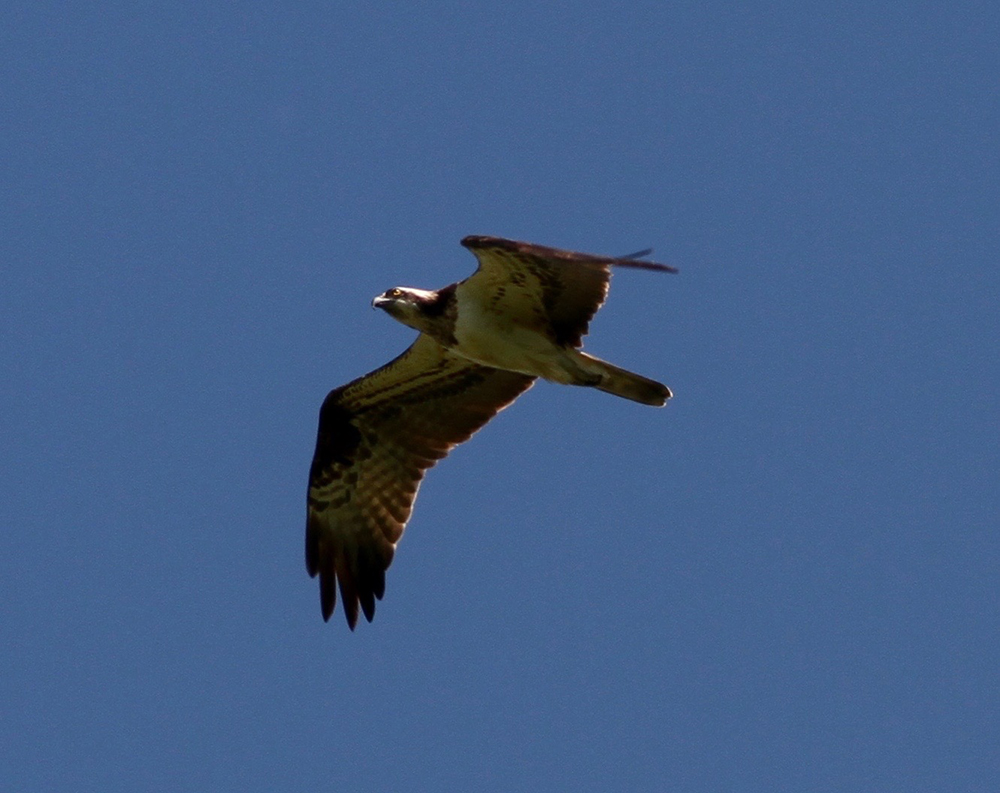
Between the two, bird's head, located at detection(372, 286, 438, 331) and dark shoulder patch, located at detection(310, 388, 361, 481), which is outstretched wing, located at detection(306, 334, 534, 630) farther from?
bird's head, located at detection(372, 286, 438, 331)

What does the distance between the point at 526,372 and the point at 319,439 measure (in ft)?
8.20

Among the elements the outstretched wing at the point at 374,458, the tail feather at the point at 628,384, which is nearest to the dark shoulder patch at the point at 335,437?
the outstretched wing at the point at 374,458

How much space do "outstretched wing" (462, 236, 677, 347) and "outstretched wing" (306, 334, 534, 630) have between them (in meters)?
1.54

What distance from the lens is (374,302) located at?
1266 centimetres

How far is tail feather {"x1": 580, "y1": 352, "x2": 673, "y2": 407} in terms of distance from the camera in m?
12.5

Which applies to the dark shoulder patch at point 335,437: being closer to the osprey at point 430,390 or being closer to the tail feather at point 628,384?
the osprey at point 430,390

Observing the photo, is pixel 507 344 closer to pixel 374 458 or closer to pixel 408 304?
pixel 408 304

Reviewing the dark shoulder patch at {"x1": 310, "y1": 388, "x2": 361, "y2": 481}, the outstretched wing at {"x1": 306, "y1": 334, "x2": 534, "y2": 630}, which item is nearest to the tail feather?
the outstretched wing at {"x1": 306, "y1": 334, "x2": 534, "y2": 630}

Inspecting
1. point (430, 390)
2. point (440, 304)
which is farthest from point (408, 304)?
point (430, 390)

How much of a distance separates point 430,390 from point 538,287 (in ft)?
7.41

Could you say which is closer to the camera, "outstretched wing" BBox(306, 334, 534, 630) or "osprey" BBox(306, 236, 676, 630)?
"osprey" BBox(306, 236, 676, 630)

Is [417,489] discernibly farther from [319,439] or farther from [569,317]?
[569,317]

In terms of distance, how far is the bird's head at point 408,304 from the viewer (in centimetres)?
1266

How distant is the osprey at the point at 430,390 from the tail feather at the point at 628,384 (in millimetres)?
11
